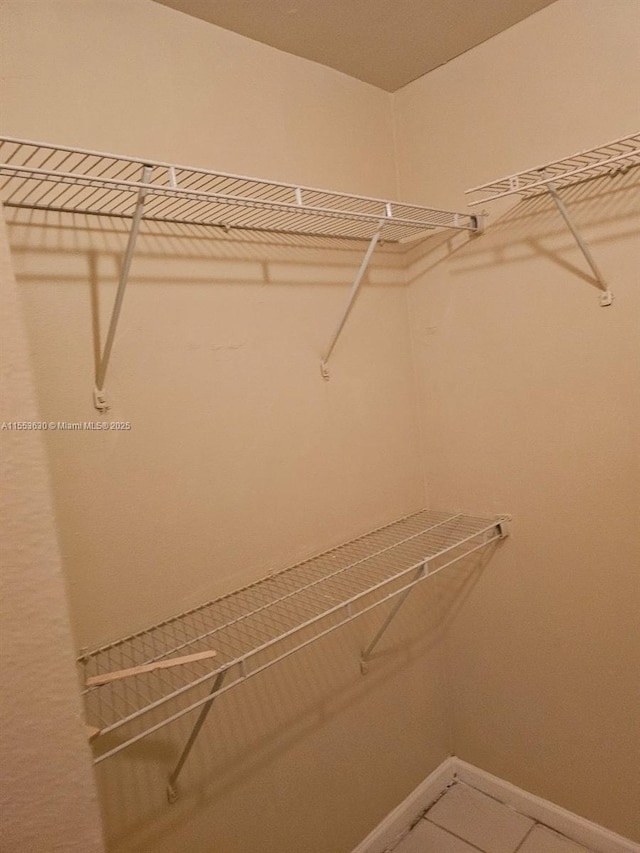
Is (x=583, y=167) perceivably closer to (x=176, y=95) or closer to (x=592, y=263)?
(x=592, y=263)

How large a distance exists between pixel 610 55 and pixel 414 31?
53 centimetres

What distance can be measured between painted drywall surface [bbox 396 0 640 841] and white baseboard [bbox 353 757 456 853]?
13 cm

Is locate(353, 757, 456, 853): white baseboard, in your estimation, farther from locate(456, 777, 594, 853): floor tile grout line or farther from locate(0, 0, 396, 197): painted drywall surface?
locate(0, 0, 396, 197): painted drywall surface

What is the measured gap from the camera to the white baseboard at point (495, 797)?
1.61 m

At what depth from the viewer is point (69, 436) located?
3.69 ft

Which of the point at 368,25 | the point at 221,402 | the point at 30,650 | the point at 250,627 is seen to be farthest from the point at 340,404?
the point at 30,650

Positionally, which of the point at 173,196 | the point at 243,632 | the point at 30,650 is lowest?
the point at 243,632

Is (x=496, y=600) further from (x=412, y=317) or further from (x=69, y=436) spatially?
(x=69, y=436)

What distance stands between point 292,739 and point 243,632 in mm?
412

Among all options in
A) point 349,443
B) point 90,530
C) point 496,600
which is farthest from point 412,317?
point 90,530

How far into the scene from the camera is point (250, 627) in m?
1.32

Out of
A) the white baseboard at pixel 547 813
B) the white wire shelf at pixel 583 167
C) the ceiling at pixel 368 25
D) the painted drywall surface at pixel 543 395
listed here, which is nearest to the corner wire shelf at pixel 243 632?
the painted drywall surface at pixel 543 395

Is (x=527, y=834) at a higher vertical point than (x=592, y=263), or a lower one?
lower

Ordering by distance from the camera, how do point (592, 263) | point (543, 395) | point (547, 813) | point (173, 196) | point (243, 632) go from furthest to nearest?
1. point (547, 813)
2. point (543, 395)
3. point (592, 263)
4. point (243, 632)
5. point (173, 196)
